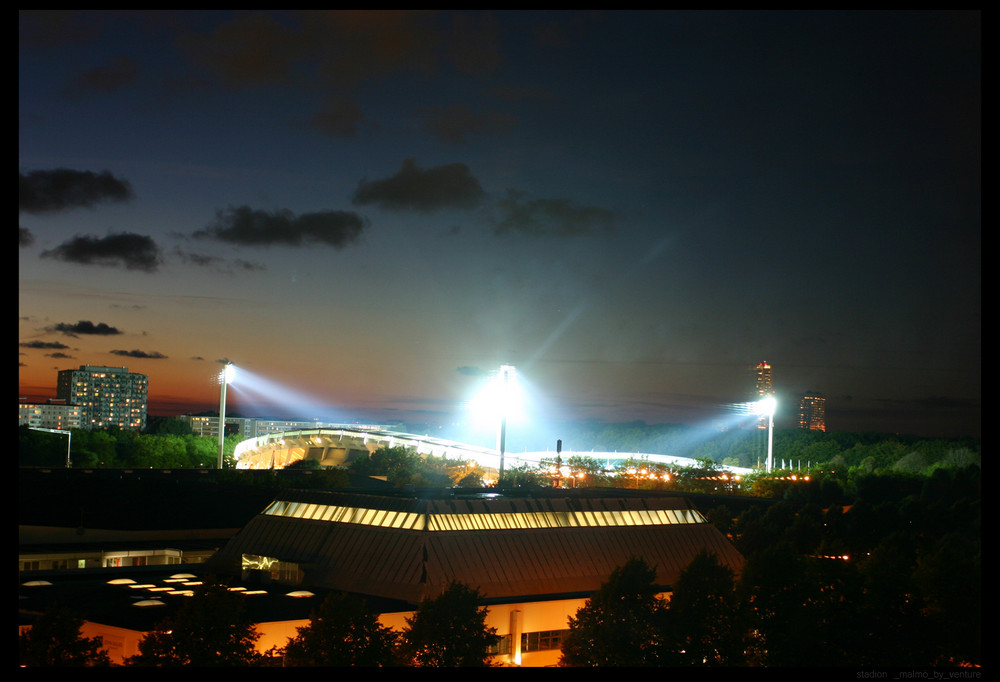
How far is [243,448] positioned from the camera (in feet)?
551

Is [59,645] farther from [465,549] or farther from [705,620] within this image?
[705,620]

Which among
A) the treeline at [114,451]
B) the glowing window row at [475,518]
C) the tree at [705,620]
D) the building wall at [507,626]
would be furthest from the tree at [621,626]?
the treeline at [114,451]

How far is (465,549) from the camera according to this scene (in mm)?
46750

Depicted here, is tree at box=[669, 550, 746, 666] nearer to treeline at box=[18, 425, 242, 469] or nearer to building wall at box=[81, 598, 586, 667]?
building wall at box=[81, 598, 586, 667]

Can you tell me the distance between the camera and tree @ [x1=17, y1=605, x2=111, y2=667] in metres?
29.2

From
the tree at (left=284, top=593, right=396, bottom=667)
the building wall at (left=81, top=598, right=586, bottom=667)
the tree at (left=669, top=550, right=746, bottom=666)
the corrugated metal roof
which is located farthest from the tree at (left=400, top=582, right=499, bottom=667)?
the corrugated metal roof

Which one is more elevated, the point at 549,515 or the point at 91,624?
the point at 549,515

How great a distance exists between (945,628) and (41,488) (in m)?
72.0

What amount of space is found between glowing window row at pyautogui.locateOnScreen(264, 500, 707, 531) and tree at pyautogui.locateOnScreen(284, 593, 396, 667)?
14.4m

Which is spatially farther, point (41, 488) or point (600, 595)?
point (41, 488)

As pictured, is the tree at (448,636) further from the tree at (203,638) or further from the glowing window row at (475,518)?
the glowing window row at (475,518)

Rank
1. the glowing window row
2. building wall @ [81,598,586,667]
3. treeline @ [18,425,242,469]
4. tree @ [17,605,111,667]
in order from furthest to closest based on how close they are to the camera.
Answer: treeline @ [18,425,242,469]
the glowing window row
building wall @ [81,598,586,667]
tree @ [17,605,111,667]

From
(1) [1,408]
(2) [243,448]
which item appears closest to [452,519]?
(1) [1,408]

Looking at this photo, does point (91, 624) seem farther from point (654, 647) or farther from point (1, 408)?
point (1, 408)
